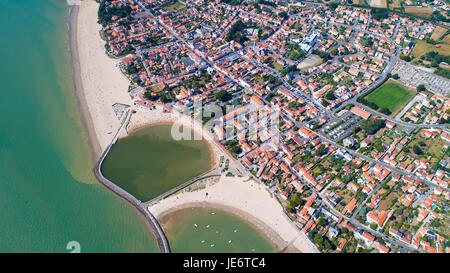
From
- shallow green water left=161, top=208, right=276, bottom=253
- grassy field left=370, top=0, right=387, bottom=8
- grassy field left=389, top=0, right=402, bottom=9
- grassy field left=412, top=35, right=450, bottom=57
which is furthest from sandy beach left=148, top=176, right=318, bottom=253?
grassy field left=389, top=0, right=402, bottom=9

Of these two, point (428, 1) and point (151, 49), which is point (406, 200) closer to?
point (151, 49)

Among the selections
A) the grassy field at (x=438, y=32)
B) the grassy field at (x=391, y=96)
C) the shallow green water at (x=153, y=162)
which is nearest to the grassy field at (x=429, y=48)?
the grassy field at (x=438, y=32)

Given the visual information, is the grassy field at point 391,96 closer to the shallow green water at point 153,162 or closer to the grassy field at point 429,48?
the grassy field at point 429,48

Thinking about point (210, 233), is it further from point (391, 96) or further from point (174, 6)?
point (174, 6)

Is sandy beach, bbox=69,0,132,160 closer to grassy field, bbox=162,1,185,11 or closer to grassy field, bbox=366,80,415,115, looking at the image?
grassy field, bbox=162,1,185,11

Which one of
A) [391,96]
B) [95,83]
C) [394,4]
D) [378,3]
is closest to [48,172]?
[95,83]

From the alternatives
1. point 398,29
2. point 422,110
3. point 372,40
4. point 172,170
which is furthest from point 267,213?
point 398,29
